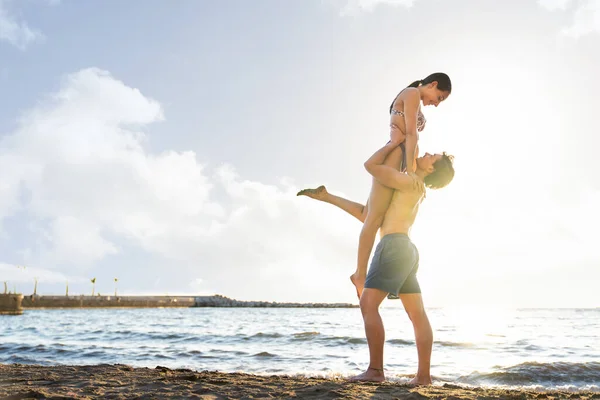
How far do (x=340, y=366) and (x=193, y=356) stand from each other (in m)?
2.86

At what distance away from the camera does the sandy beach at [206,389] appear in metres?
3.53

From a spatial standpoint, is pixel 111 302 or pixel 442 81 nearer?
pixel 442 81

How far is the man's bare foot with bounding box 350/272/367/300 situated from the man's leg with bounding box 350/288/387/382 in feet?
0.80

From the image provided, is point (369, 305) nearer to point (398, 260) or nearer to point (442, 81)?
point (398, 260)

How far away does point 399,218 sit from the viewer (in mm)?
4336

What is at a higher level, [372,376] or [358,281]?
[358,281]

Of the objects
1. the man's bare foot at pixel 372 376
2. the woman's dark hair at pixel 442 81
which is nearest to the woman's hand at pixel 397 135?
the woman's dark hair at pixel 442 81

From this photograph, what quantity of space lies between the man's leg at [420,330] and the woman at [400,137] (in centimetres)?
46

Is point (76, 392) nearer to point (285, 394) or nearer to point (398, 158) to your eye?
point (285, 394)

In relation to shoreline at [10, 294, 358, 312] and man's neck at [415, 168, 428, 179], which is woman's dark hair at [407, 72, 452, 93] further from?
shoreline at [10, 294, 358, 312]

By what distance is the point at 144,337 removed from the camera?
13.2 meters

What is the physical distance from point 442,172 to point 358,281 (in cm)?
122

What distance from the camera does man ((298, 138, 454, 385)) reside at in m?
4.18

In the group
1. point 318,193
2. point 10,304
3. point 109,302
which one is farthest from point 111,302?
point 318,193
